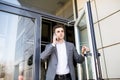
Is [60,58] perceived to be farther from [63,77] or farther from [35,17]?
[35,17]

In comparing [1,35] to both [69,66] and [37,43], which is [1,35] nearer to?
[37,43]

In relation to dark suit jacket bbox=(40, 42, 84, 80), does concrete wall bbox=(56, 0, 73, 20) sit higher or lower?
higher

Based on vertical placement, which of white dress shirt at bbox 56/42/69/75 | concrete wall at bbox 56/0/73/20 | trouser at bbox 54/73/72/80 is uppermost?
concrete wall at bbox 56/0/73/20

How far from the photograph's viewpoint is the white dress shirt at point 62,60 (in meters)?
1.93

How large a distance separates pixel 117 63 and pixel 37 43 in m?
1.28

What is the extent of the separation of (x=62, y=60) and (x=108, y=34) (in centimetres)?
91

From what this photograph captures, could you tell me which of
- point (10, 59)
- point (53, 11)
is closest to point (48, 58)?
point (10, 59)

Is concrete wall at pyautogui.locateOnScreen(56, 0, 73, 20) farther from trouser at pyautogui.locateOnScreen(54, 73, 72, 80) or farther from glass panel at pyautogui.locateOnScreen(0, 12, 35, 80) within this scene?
trouser at pyautogui.locateOnScreen(54, 73, 72, 80)

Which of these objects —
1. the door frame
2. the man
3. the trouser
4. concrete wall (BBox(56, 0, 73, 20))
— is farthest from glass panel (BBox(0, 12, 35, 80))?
concrete wall (BBox(56, 0, 73, 20))

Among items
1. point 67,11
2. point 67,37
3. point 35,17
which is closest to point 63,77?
Answer: point 35,17

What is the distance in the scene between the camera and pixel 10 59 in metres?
2.94

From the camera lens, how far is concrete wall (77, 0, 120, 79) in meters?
2.21

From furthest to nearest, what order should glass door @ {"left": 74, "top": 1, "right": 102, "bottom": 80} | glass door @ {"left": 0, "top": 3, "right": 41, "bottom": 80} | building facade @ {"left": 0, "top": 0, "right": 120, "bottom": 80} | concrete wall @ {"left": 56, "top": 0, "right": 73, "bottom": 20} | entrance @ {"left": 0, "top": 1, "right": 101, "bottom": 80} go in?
concrete wall @ {"left": 56, "top": 0, "right": 73, "bottom": 20}, glass door @ {"left": 0, "top": 3, "right": 41, "bottom": 80}, entrance @ {"left": 0, "top": 1, "right": 101, "bottom": 80}, building facade @ {"left": 0, "top": 0, "right": 120, "bottom": 80}, glass door @ {"left": 74, "top": 1, "right": 102, "bottom": 80}

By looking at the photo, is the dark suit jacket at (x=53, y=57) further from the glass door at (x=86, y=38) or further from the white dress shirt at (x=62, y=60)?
the glass door at (x=86, y=38)
